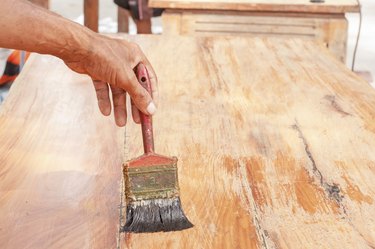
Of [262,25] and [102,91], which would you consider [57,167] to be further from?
[262,25]

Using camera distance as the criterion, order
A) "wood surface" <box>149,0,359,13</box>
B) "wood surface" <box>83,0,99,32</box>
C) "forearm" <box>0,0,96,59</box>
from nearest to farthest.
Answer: "forearm" <box>0,0,96,59</box> < "wood surface" <box>149,0,359,13</box> < "wood surface" <box>83,0,99,32</box>

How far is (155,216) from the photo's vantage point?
1.51 metres

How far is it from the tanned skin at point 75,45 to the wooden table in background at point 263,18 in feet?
7.00

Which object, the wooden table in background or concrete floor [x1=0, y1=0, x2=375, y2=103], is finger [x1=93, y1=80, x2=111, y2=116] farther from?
concrete floor [x1=0, y1=0, x2=375, y2=103]

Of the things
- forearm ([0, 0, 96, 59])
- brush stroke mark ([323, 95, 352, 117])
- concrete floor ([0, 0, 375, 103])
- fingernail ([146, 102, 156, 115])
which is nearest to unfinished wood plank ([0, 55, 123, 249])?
fingernail ([146, 102, 156, 115])

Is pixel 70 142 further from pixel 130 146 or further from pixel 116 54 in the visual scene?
pixel 116 54

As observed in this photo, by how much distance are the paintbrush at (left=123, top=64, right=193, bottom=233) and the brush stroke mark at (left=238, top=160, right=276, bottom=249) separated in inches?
5.6

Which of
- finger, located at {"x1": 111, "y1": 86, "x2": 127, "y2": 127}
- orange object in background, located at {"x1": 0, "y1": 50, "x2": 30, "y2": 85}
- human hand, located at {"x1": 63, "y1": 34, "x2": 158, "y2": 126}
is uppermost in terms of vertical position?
human hand, located at {"x1": 63, "y1": 34, "x2": 158, "y2": 126}

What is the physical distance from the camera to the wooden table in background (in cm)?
371

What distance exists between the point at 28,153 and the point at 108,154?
204 mm

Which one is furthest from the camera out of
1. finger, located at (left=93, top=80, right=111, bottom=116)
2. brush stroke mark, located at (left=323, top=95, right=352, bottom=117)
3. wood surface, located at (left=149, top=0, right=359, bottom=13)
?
wood surface, located at (left=149, top=0, right=359, bottom=13)

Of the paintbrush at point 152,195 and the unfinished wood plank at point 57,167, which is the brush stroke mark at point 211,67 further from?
the paintbrush at point 152,195

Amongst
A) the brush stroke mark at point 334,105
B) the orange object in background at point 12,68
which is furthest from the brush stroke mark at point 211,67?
the orange object in background at point 12,68

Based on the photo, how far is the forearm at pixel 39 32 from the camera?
1415 millimetres
